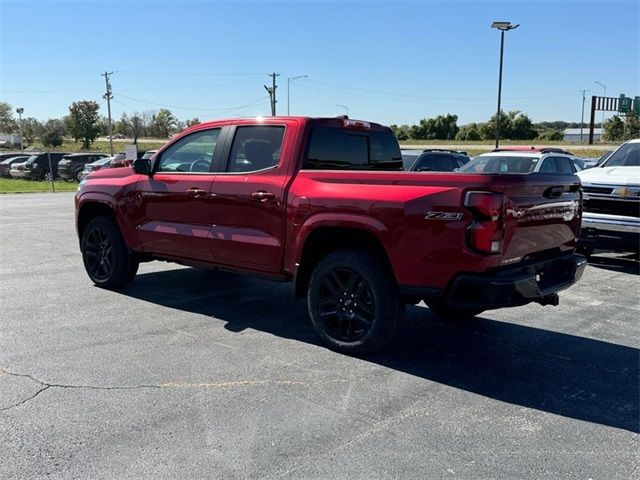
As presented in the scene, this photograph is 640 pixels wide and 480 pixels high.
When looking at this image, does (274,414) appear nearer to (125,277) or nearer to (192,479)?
(192,479)

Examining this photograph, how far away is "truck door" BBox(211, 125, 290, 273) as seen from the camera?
5227 mm

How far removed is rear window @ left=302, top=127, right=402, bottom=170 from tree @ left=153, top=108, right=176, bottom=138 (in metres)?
126

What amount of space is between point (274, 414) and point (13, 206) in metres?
17.4

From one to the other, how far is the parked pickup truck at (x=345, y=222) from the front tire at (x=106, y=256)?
0.08ft

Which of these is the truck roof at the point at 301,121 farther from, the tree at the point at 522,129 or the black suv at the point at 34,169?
the tree at the point at 522,129

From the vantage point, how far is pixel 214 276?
7.82 metres

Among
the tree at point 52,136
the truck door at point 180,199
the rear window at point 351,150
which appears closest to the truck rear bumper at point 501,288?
the rear window at point 351,150

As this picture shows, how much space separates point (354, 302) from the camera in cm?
481

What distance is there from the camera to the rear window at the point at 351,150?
536 cm

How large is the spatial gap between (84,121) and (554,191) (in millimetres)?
92208

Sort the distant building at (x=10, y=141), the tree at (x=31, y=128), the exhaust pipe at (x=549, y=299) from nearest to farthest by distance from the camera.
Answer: the exhaust pipe at (x=549, y=299)
the distant building at (x=10, y=141)
the tree at (x=31, y=128)

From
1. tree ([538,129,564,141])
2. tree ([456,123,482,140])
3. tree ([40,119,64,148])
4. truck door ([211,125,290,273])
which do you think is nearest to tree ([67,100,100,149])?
tree ([40,119,64,148])

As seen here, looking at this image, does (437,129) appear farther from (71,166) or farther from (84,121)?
(71,166)

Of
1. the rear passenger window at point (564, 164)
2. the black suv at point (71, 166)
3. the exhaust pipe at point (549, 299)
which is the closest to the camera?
the exhaust pipe at point (549, 299)
